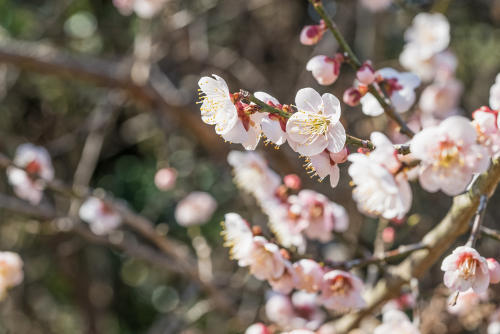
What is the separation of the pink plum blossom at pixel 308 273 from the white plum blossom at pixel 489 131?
0.40m

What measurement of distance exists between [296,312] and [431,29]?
1136mm

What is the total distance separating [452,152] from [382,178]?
5.6 inches

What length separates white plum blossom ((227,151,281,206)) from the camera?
131 cm

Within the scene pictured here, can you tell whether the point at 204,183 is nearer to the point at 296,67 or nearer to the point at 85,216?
the point at 296,67

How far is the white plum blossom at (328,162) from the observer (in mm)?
796

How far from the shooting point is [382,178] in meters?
0.87

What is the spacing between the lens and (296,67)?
11.2ft

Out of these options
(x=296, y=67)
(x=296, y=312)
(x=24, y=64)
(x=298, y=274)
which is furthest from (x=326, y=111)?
(x=296, y=67)

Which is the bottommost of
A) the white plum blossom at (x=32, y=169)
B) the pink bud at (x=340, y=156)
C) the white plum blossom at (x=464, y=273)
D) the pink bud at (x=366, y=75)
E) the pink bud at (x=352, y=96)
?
the white plum blossom at (x=464, y=273)

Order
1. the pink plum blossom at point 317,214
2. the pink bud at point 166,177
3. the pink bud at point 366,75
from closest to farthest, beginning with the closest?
the pink bud at point 366,75, the pink plum blossom at point 317,214, the pink bud at point 166,177

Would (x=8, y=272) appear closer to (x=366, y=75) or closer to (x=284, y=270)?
(x=284, y=270)

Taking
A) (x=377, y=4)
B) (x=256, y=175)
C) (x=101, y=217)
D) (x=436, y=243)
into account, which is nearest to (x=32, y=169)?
(x=101, y=217)

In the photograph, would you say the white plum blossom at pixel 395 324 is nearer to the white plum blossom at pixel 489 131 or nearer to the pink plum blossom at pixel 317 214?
the pink plum blossom at pixel 317 214

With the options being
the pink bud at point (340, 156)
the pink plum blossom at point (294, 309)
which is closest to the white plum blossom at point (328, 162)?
the pink bud at point (340, 156)
